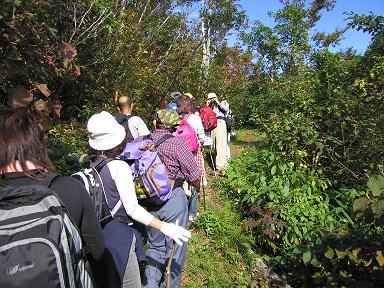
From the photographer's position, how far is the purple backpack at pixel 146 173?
3.04m

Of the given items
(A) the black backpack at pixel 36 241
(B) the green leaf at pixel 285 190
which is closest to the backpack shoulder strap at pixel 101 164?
(A) the black backpack at pixel 36 241

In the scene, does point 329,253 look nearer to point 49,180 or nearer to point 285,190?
point 285,190

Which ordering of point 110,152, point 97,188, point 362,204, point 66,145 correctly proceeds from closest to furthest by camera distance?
point 97,188 → point 110,152 → point 362,204 → point 66,145

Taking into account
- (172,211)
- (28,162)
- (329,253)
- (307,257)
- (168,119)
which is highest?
(168,119)

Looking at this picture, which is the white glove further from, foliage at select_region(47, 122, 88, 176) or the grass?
foliage at select_region(47, 122, 88, 176)

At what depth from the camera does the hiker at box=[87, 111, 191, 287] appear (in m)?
2.47

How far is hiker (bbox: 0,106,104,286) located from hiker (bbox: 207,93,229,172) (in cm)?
660

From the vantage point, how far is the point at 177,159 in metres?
3.70

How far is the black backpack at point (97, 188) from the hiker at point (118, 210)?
0.04 metres

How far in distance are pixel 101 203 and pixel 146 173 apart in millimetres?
684

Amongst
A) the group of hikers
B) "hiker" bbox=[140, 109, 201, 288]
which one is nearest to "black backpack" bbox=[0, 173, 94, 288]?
the group of hikers

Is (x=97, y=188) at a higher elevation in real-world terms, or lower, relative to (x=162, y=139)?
lower

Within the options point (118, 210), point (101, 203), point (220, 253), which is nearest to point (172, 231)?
point (118, 210)

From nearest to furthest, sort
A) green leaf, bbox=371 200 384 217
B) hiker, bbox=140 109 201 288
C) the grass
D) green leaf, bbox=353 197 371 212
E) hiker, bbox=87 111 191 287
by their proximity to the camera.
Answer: hiker, bbox=87 111 191 287 → green leaf, bbox=371 200 384 217 → green leaf, bbox=353 197 371 212 → hiker, bbox=140 109 201 288 → the grass
